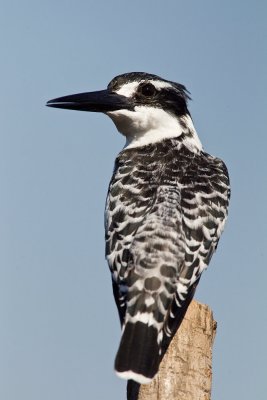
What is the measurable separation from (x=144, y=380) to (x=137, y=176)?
2181mm

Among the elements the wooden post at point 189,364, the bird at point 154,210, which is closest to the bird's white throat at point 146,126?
the bird at point 154,210

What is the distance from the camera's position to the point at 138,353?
5699 millimetres

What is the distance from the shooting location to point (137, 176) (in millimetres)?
7102

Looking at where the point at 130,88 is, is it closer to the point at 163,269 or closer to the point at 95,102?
the point at 95,102

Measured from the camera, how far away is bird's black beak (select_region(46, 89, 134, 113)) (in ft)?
25.7

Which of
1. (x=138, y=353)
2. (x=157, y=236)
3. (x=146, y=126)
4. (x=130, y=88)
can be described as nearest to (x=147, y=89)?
(x=130, y=88)

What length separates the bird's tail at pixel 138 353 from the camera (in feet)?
18.3

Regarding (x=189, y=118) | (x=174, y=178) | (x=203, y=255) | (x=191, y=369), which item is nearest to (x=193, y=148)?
(x=189, y=118)

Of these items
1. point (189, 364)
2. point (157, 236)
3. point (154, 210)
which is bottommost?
point (189, 364)

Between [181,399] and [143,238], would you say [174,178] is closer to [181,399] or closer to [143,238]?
[143,238]

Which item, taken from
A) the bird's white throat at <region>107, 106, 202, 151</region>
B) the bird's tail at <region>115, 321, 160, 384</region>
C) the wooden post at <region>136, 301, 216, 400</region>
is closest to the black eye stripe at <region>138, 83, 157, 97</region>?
the bird's white throat at <region>107, 106, 202, 151</region>

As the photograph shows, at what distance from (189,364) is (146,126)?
2.90m

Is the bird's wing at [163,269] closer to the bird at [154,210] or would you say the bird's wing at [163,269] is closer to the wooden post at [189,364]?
the bird at [154,210]

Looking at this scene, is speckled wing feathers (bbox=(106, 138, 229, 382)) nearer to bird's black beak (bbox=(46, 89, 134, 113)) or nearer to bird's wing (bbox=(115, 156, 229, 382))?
bird's wing (bbox=(115, 156, 229, 382))
